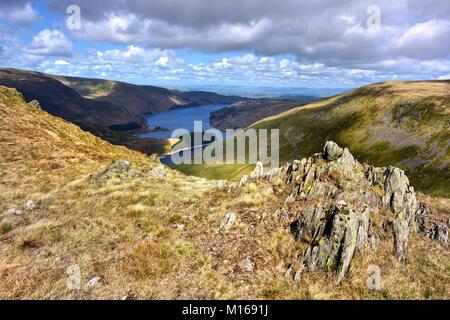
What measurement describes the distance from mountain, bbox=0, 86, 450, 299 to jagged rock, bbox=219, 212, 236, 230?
66 mm

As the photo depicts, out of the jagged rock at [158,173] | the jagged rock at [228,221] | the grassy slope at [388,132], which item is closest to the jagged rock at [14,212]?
the jagged rock at [158,173]

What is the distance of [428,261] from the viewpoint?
15.9 meters

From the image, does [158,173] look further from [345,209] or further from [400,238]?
[400,238]

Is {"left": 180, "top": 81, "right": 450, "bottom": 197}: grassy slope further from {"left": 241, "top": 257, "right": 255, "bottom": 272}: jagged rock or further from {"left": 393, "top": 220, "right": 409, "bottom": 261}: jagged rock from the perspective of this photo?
{"left": 241, "top": 257, "right": 255, "bottom": 272}: jagged rock

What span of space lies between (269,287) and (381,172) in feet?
50.5

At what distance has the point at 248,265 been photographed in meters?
14.5

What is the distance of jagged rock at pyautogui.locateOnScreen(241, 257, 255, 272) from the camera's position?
1432cm

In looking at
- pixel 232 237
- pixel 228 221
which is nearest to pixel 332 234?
pixel 232 237

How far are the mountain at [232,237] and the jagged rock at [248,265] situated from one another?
5 cm

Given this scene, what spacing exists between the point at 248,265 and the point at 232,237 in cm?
266

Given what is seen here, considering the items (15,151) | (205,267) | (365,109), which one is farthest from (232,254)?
(365,109)

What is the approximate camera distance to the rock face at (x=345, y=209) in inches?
574

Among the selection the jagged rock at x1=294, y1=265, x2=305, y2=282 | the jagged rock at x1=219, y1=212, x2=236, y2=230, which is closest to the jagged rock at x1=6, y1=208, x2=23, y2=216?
the jagged rock at x1=219, y1=212, x2=236, y2=230
